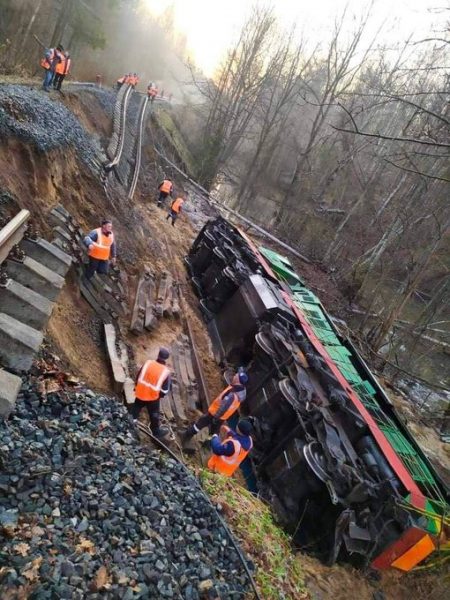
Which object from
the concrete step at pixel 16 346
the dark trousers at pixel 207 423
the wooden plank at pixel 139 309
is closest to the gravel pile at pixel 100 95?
the wooden plank at pixel 139 309

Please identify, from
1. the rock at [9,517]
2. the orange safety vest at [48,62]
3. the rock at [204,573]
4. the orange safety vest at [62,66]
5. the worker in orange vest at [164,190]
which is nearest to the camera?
the rock at [9,517]

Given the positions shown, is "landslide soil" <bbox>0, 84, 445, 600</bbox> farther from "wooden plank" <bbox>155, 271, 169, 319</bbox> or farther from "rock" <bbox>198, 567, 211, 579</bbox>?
"rock" <bbox>198, 567, 211, 579</bbox>

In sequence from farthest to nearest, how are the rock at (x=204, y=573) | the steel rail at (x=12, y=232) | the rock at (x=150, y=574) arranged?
the steel rail at (x=12, y=232)
the rock at (x=204, y=573)
the rock at (x=150, y=574)

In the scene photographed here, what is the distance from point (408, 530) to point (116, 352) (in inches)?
209

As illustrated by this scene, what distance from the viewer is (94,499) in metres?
3.94

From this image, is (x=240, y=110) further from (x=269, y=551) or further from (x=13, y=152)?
(x=269, y=551)

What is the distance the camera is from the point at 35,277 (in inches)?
241

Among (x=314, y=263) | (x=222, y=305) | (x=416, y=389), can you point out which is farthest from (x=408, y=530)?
(x=314, y=263)

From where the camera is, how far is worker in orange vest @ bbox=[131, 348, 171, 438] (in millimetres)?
6430

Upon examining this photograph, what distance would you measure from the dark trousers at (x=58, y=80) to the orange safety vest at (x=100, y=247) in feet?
26.6

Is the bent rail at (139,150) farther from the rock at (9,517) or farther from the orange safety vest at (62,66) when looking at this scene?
the rock at (9,517)

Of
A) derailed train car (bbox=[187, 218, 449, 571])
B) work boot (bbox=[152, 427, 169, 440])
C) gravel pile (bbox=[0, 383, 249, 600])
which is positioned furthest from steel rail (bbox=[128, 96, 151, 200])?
gravel pile (bbox=[0, 383, 249, 600])

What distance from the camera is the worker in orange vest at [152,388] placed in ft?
21.1

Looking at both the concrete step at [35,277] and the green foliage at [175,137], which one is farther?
the green foliage at [175,137]
